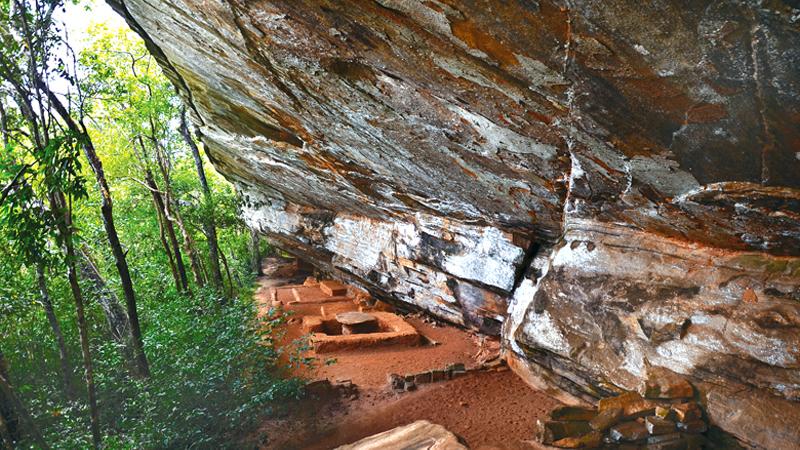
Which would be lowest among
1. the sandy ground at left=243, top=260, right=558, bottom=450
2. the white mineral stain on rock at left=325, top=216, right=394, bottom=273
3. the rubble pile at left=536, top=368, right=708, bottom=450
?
the sandy ground at left=243, top=260, right=558, bottom=450

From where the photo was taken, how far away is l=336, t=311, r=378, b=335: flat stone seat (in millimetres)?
10727

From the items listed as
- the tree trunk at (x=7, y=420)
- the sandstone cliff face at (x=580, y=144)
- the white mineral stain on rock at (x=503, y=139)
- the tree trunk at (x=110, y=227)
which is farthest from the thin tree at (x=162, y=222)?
the white mineral stain on rock at (x=503, y=139)

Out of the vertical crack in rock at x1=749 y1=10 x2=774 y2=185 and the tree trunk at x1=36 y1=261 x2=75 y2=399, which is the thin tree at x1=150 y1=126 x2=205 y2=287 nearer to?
the tree trunk at x1=36 y1=261 x2=75 y2=399

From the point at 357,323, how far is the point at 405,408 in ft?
13.4

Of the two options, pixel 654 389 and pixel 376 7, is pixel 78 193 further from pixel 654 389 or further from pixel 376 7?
pixel 654 389

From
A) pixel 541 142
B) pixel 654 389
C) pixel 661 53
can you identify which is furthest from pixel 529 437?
pixel 661 53

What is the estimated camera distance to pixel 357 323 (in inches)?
421

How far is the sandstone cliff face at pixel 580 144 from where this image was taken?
3.39 metres

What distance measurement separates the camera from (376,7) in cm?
388

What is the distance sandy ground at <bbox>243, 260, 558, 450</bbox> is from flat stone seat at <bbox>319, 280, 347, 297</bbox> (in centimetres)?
589

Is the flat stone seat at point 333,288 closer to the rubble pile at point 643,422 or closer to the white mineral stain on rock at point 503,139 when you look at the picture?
the rubble pile at point 643,422

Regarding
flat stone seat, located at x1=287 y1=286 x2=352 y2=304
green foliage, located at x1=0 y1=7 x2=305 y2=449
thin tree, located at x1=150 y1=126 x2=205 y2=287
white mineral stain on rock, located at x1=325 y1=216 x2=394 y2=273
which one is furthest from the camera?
flat stone seat, located at x1=287 y1=286 x2=352 y2=304

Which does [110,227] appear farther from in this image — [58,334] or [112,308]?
[112,308]

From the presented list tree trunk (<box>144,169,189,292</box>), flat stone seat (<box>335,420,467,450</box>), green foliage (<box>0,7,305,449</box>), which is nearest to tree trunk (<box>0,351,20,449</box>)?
green foliage (<box>0,7,305,449</box>)
